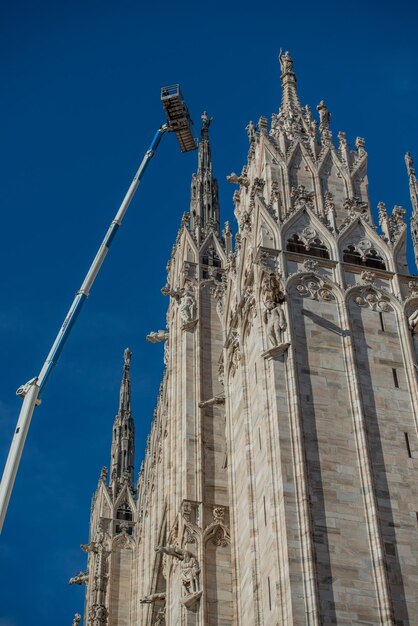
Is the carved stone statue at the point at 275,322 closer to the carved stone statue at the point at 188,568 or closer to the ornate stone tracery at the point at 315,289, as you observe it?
the ornate stone tracery at the point at 315,289

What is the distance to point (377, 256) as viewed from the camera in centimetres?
4072

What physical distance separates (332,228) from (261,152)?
17.9ft

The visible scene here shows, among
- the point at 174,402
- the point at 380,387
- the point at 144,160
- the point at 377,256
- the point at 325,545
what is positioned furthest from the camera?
the point at 144,160

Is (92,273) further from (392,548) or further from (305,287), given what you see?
(392,548)

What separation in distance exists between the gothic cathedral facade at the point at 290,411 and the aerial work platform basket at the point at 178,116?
17.7 ft

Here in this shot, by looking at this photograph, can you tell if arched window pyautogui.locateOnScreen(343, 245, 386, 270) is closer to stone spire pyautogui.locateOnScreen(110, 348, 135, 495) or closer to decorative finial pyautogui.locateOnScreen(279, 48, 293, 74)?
decorative finial pyautogui.locateOnScreen(279, 48, 293, 74)

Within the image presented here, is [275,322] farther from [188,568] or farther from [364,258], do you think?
[188,568]

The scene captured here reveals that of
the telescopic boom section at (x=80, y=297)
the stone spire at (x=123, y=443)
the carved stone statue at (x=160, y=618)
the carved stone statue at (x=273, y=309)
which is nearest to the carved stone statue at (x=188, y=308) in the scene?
the telescopic boom section at (x=80, y=297)

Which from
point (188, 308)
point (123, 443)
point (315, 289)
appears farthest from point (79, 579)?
point (315, 289)

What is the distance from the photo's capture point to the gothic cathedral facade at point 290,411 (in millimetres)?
31703

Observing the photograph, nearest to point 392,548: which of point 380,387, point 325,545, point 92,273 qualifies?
point 325,545

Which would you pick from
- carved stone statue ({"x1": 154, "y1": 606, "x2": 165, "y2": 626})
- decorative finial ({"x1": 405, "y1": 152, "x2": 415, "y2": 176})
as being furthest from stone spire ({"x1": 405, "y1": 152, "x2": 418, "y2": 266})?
carved stone statue ({"x1": 154, "y1": 606, "x2": 165, "y2": 626})

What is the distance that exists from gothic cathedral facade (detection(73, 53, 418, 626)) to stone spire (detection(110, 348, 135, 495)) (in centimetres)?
747

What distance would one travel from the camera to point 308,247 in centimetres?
4003
